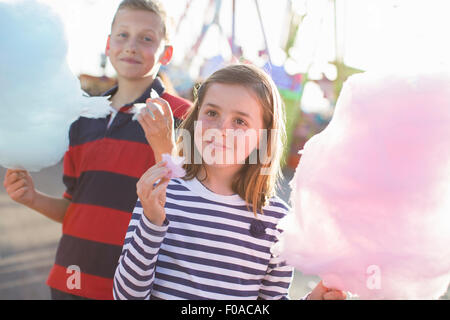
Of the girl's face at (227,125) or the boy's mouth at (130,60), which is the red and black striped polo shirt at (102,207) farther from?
the girl's face at (227,125)

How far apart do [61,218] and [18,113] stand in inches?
17.2

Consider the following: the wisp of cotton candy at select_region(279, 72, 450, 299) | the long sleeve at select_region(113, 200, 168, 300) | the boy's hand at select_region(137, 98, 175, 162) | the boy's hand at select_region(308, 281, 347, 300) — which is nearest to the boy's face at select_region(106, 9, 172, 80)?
the boy's hand at select_region(137, 98, 175, 162)

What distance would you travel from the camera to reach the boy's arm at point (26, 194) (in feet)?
5.15

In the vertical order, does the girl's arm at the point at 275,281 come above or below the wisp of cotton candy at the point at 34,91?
below

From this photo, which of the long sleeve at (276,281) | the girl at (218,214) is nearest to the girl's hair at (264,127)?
the girl at (218,214)

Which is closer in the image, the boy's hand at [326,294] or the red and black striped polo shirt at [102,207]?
the boy's hand at [326,294]

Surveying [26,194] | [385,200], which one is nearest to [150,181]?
[385,200]

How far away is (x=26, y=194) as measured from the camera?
158cm

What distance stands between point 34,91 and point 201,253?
2.35 feet

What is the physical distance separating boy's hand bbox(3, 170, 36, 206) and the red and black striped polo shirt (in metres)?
0.15

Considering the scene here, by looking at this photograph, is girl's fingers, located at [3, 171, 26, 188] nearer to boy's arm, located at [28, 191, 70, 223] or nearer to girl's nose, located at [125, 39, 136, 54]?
boy's arm, located at [28, 191, 70, 223]

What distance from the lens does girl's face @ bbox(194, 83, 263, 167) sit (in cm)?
126

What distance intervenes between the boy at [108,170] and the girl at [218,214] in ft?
0.73
